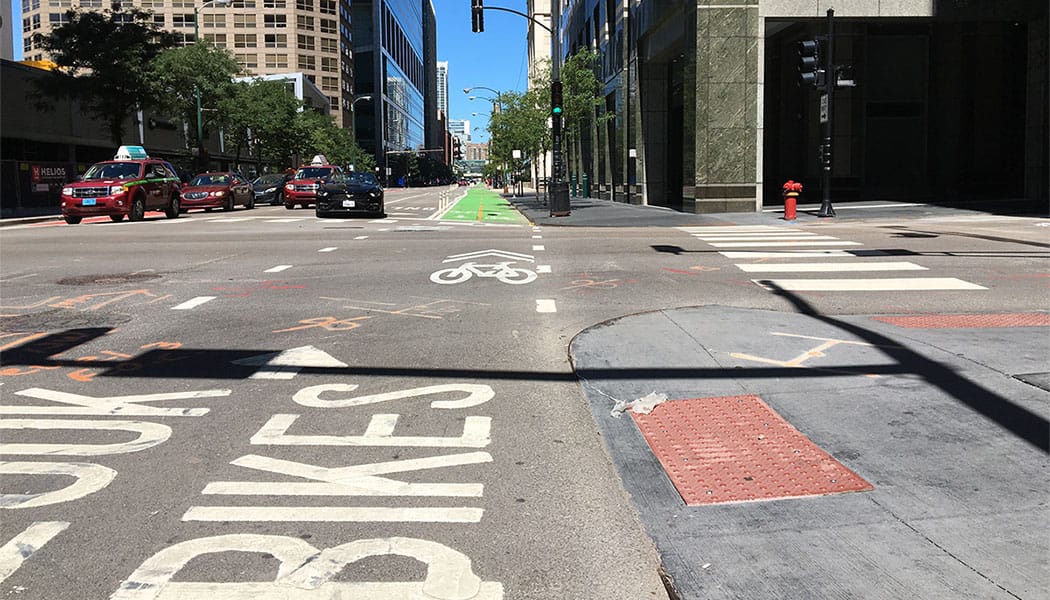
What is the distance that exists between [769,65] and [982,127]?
8083 millimetres

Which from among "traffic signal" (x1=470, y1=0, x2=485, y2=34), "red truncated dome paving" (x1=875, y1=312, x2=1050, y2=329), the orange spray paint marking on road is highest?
"traffic signal" (x1=470, y1=0, x2=485, y2=34)

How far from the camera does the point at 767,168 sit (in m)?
34.0

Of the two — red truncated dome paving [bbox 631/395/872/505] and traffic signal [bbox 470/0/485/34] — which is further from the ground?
traffic signal [bbox 470/0/485/34]

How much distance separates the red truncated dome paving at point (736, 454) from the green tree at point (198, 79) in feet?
156

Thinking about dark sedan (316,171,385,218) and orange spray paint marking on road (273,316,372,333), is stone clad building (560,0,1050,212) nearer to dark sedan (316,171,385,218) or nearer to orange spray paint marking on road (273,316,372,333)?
dark sedan (316,171,385,218)

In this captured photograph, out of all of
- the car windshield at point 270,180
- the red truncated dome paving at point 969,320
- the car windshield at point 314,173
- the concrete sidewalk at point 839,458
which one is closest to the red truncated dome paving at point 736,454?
the concrete sidewalk at point 839,458

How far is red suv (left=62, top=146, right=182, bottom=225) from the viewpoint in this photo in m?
25.6

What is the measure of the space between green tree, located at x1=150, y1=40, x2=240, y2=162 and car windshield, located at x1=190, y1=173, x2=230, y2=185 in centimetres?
1390

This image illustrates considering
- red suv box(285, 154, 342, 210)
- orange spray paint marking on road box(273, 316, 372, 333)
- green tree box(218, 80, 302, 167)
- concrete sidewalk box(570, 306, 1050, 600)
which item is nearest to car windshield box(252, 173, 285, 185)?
red suv box(285, 154, 342, 210)

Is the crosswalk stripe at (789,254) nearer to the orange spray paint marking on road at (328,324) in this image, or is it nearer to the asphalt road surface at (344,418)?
the asphalt road surface at (344,418)

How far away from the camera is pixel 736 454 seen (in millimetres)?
4383

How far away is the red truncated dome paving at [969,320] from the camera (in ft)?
24.9

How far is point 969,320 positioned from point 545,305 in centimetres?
413

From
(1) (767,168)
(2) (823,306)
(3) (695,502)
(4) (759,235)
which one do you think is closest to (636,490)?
(3) (695,502)
